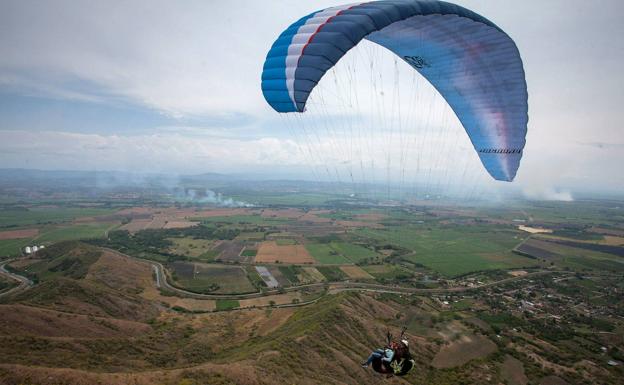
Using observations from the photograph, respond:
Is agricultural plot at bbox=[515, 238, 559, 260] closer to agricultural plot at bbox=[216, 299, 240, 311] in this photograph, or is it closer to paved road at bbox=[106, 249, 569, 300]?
paved road at bbox=[106, 249, 569, 300]

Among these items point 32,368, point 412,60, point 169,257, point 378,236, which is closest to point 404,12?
point 412,60

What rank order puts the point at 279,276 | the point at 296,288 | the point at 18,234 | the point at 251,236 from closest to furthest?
1. the point at 296,288
2. the point at 279,276
3. the point at 18,234
4. the point at 251,236

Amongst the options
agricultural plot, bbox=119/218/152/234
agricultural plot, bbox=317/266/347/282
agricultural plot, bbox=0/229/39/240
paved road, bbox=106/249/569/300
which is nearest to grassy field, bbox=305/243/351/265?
agricultural plot, bbox=317/266/347/282

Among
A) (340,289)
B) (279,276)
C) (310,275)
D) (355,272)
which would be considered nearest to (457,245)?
(355,272)

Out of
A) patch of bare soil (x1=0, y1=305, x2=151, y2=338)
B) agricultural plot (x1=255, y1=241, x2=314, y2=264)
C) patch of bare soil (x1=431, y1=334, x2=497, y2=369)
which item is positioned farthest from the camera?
agricultural plot (x1=255, y1=241, x2=314, y2=264)

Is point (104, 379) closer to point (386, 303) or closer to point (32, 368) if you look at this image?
point (32, 368)

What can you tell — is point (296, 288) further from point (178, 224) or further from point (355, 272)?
point (178, 224)
